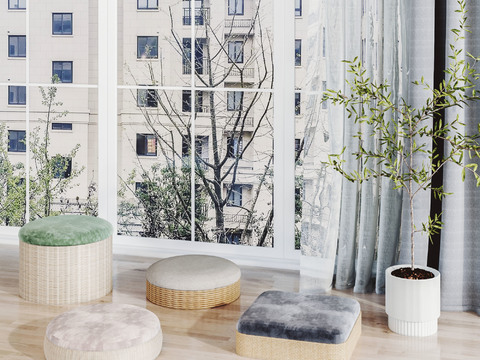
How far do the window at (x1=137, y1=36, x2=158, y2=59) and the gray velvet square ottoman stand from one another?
2729mm

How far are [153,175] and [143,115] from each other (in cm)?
47

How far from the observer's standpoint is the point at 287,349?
3.11m

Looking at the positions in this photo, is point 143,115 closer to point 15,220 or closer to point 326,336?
point 15,220

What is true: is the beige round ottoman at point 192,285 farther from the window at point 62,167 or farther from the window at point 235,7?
the window at point 62,167

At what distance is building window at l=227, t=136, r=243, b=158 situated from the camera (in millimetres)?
5355

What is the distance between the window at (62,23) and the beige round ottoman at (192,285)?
2724mm

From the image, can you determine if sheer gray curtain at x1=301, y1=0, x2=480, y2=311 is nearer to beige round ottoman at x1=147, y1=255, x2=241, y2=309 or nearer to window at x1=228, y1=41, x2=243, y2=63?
beige round ottoman at x1=147, y1=255, x2=241, y2=309

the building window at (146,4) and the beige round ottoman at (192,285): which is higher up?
the building window at (146,4)

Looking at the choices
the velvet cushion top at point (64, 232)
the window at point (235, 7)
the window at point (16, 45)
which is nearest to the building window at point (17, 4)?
the window at point (16, 45)

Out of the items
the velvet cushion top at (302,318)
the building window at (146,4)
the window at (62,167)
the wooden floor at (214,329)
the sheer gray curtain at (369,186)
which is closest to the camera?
the velvet cushion top at (302,318)

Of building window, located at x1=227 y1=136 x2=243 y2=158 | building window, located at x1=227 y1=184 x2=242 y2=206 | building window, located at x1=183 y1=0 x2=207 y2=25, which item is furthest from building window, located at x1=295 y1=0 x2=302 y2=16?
building window, located at x1=227 y1=184 x2=242 y2=206

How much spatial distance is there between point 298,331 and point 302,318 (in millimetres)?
106

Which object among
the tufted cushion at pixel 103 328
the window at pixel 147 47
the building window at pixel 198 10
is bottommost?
the tufted cushion at pixel 103 328

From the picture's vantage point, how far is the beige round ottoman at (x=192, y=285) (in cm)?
377
